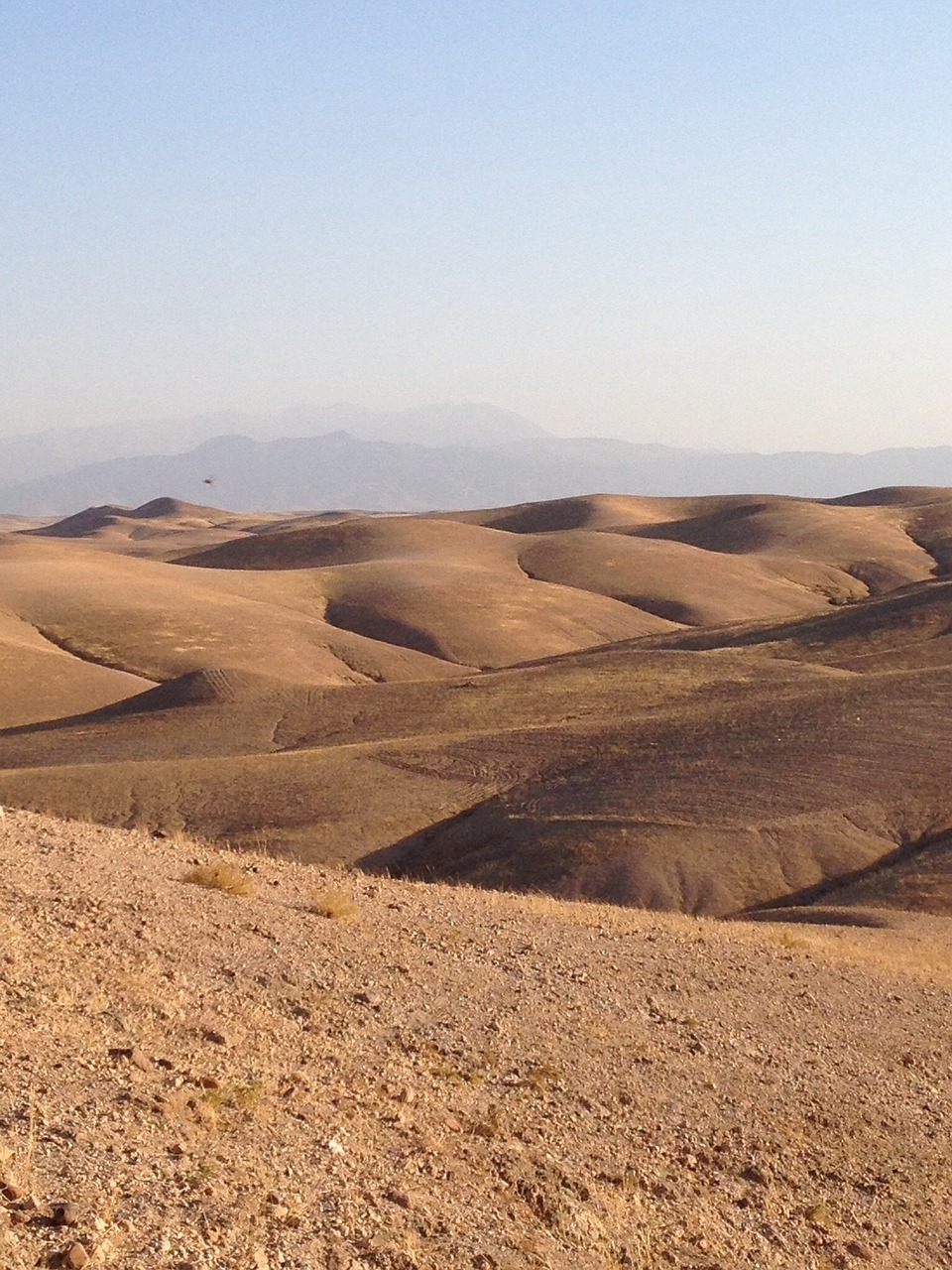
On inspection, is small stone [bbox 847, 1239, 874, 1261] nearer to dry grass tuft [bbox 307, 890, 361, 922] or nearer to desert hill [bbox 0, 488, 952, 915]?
dry grass tuft [bbox 307, 890, 361, 922]

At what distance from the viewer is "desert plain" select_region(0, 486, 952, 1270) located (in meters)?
→ 7.51

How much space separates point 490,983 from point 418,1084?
2.74m

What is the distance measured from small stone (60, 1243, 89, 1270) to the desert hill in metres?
19.8

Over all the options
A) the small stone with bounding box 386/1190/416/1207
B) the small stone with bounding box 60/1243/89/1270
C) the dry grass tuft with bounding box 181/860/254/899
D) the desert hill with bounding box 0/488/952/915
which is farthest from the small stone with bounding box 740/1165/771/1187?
the desert hill with bounding box 0/488/952/915

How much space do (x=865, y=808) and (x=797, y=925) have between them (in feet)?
28.0

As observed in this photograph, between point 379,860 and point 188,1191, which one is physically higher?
point 188,1191

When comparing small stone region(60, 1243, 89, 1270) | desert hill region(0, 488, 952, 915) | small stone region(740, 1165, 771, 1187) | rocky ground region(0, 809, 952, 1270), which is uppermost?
small stone region(60, 1243, 89, 1270)

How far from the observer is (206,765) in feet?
113

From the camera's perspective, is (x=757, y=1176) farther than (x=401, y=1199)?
Yes

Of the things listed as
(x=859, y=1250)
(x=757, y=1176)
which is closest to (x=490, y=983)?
(x=757, y=1176)

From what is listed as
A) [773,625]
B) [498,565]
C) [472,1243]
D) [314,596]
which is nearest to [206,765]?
[472,1243]

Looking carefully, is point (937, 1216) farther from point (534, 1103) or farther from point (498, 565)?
point (498, 565)

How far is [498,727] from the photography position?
39469 millimetres

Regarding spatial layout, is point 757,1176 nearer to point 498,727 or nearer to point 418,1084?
point 418,1084
